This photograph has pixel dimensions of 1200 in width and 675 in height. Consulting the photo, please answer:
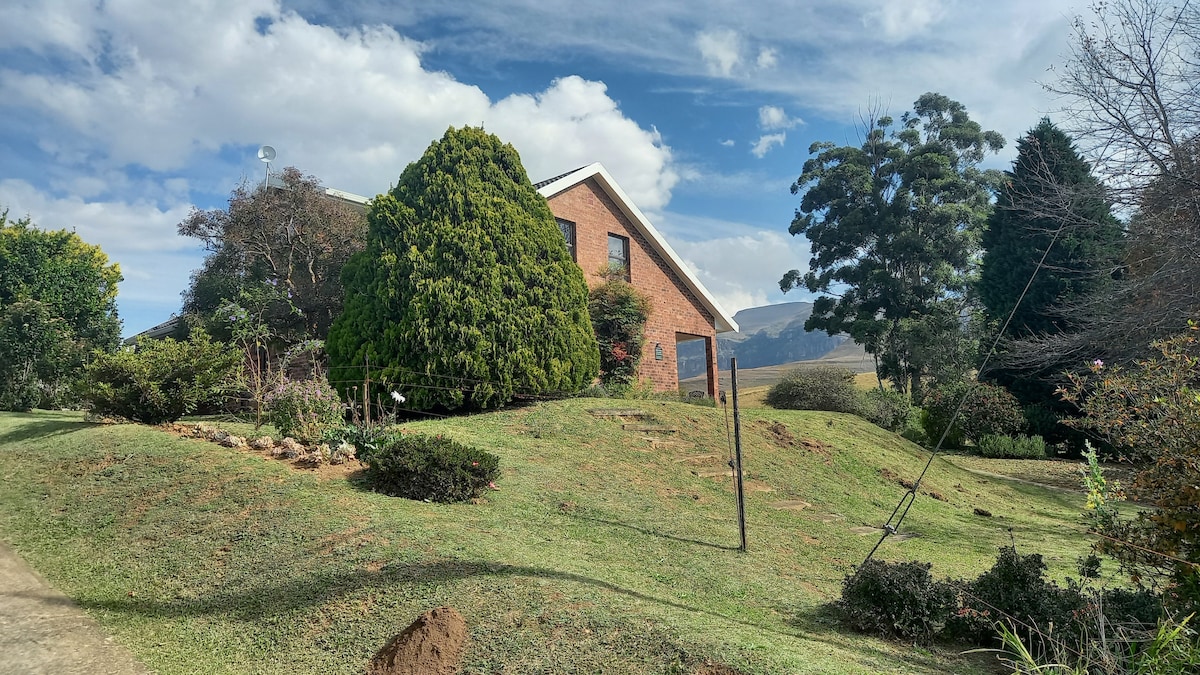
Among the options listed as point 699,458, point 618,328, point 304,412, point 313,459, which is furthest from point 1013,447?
point 313,459

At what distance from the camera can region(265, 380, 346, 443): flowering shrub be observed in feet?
27.9

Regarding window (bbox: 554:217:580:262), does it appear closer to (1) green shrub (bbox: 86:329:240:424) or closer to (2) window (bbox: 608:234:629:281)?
(2) window (bbox: 608:234:629:281)

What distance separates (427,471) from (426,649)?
10.9ft

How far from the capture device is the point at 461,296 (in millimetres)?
11578

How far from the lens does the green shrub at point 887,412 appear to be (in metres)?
19.1

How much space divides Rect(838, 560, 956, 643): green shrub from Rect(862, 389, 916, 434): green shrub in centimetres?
1445

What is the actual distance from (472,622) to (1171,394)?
5.26 metres

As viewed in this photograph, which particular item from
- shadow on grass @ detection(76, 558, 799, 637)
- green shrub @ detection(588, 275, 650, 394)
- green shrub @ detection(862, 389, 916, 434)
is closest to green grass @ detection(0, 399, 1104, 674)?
shadow on grass @ detection(76, 558, 799, 637)

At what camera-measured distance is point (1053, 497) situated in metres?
13.4

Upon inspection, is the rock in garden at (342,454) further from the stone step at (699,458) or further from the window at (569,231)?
the window at (569,231)

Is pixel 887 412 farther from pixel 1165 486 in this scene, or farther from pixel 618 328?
pixel 1165 486

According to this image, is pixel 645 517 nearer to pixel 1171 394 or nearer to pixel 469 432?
pixel 469 432

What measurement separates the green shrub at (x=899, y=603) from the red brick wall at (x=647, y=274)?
13408 mm

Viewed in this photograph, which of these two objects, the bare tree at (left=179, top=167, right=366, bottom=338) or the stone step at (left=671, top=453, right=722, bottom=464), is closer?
the stone step at (left=671, top=453, right=722, bottom=464)
